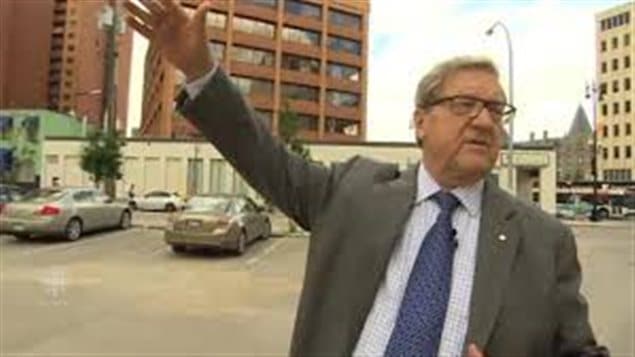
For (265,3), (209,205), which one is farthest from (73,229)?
(265,3)

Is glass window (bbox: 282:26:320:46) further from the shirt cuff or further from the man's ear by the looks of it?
the shirt cuff

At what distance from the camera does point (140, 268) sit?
19406 millimetres

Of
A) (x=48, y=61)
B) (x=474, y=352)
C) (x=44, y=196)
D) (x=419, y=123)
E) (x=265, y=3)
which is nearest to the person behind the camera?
(x=474, y=352)

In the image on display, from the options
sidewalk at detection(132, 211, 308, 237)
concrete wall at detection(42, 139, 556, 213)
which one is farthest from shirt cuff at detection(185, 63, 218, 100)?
concrete wall at detection(42, 139, 556, 213)

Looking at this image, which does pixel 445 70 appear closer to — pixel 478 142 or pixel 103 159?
pixel 478 142

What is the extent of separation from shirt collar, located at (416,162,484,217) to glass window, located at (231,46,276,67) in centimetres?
8678

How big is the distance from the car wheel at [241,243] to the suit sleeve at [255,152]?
19.7 meters

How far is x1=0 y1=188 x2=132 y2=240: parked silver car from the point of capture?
77.8ft

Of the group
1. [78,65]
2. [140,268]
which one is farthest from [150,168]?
[78,65]

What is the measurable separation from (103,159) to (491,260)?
119 feet

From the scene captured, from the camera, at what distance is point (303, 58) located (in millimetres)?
94438

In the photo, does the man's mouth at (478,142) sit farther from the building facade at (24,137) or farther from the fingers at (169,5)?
the building facade at (24,137)

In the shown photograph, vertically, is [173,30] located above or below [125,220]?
above

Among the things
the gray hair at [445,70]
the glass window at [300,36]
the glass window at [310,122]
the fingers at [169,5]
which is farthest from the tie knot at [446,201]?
the glass window at [300,36]
